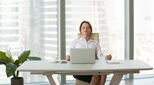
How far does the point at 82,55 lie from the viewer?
333cm

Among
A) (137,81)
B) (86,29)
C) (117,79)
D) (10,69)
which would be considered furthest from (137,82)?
(10,69)

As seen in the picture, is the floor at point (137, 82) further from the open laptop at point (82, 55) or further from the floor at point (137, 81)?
the open laptop at point (82, 55)

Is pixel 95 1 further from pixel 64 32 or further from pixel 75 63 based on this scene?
pixel 75 63

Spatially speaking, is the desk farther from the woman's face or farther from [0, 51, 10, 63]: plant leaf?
[0, 51, 10, 63]: plant leaf

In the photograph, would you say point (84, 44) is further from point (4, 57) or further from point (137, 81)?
point (137, 81)

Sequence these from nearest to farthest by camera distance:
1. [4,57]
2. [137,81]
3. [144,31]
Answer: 1. [4,57]
2. [137,81]
3. [144,31]

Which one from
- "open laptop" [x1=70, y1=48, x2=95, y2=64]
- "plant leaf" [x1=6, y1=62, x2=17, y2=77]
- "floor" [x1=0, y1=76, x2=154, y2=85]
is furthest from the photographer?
"floor" [x1=0, y1=76, x2=154, y2=85]

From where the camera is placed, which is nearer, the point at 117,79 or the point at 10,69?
the point at 117,79

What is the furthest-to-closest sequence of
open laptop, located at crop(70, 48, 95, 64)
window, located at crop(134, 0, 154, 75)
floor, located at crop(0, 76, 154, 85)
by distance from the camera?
window, located at crop(134, 0, 154, 75) → floor, located at crop(0, 76, 154, 85) → open laptop, located at crop(70, 48, 95, 64)

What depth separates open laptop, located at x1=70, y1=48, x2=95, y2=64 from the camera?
10.9 feet

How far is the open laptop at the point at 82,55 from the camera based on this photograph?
3.31 metres

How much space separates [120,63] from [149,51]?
9.25 feet

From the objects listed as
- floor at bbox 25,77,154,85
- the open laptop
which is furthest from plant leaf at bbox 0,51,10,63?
the open laptop

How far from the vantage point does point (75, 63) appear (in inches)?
135
